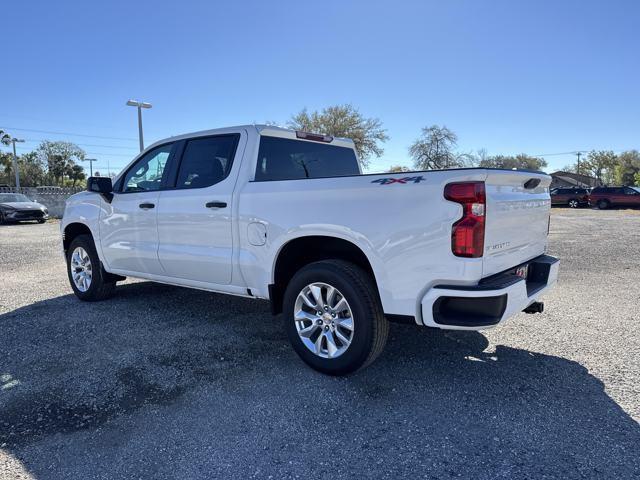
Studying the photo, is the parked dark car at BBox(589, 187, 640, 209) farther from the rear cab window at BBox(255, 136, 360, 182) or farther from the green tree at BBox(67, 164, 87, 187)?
the green tree at BBox(67, 164, 87, 187)

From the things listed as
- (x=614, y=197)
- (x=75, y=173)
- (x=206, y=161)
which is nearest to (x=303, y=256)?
(x=206, y=161)

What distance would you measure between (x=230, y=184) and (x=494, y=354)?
2.74 m

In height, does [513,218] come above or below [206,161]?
below

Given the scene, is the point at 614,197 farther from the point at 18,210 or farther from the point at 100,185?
the point at 18,210

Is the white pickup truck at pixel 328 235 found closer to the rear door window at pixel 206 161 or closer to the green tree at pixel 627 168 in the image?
the rear door window at pixel 206 161

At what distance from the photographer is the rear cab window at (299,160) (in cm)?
427

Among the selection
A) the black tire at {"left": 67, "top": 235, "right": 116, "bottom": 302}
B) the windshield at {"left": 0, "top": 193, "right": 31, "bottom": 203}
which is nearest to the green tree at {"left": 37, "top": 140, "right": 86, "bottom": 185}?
the windshield at {"left": 0, "top": 193, "right": 31, "bottom": 203}

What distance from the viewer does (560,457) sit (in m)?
2.49

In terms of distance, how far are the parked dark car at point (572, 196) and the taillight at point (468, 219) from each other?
36.0m

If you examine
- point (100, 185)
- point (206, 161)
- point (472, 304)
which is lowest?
point (472, 304)

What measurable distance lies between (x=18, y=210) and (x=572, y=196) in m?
36.4

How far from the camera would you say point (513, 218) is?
3213 millimetres

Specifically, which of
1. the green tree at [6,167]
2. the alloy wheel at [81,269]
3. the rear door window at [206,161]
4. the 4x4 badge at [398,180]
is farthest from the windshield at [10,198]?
the green tree at [6,167]

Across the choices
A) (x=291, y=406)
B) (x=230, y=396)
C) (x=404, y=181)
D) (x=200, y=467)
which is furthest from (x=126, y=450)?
(x=404, y=181)
